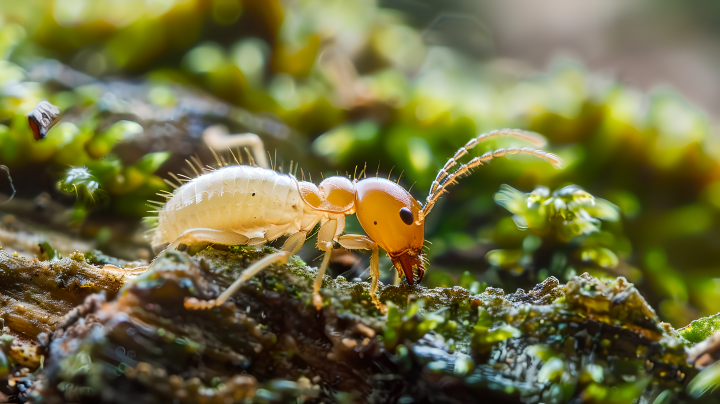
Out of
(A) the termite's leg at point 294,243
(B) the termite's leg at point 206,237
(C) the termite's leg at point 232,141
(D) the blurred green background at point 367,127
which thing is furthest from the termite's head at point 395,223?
(C) the termite's leg at point 232,141

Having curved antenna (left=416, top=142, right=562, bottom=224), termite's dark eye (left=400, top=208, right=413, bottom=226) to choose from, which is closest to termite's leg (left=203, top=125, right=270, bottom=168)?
termite's dark eye (left=400, top=208, right=413, bottom=226)

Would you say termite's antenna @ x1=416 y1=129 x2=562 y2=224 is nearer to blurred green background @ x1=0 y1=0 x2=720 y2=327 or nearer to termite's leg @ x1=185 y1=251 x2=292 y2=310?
blurred green background @ x1=0 y1=0 x2=720 y2=327

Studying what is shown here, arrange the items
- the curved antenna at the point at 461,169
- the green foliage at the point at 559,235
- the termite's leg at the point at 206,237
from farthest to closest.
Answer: the green foliage at the point at 559,235, the curved antenna at the point at 461,169, the termite's leg at the point at 206,237

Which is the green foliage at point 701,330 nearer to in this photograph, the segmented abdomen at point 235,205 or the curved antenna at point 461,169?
the curved antenna at point 461,169

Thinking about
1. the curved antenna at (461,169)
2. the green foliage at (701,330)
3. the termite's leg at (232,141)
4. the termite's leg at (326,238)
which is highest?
the termite's leg at (232,141)

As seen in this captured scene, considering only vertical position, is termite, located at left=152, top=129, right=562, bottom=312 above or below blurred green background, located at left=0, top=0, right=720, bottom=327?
below

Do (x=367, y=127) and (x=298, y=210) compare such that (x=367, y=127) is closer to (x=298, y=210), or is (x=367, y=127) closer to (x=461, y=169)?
(x=298, y=210)

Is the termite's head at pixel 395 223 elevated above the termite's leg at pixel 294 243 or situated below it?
above

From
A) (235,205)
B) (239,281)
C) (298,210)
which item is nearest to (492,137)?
(298,210)

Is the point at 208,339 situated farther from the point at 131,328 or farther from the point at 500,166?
the point at 500,166
